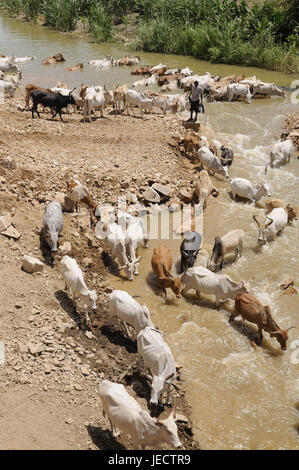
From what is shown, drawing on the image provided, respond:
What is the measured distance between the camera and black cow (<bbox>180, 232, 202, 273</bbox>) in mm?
8523

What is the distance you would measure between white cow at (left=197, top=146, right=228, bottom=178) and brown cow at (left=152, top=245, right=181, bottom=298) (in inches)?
161

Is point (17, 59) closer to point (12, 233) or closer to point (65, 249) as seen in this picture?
point (12, 233)

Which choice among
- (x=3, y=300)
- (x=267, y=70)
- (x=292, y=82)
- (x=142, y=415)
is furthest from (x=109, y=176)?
(x=267, y=70)

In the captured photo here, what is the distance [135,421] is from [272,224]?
5.77 metres

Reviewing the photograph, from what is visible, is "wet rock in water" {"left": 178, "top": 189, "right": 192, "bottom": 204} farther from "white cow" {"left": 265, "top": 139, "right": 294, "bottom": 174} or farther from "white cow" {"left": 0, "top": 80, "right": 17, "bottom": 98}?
"white cow" {"left": 0, "top": 80, "right": 17, "bottom": 98}

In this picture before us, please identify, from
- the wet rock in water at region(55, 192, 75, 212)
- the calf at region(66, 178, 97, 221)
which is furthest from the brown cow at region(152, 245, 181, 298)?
the wet rock in water at region(55, 192, 75, 212)

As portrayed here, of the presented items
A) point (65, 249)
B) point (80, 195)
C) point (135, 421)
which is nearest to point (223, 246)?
point (65, 249)

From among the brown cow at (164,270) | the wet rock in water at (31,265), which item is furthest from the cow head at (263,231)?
the wet rock in water at (31,265)

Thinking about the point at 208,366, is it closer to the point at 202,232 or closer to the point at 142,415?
the point at 142,415

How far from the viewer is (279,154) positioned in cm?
1262

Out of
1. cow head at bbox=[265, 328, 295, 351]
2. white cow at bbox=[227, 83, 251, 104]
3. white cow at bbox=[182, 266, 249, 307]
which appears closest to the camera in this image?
cow head at bbox=[265, 328, 295, 351]

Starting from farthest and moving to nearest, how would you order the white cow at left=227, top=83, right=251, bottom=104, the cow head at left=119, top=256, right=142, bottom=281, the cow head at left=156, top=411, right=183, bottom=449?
the white cow at left=227, top=83, right=251, bottom=104 → the cow head at left=119, top=256, right=142, bottom=281 → the cow head at left=156, top=411, right=183, bottom=449

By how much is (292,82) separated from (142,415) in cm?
1921

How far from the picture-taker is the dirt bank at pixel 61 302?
17.5ft
